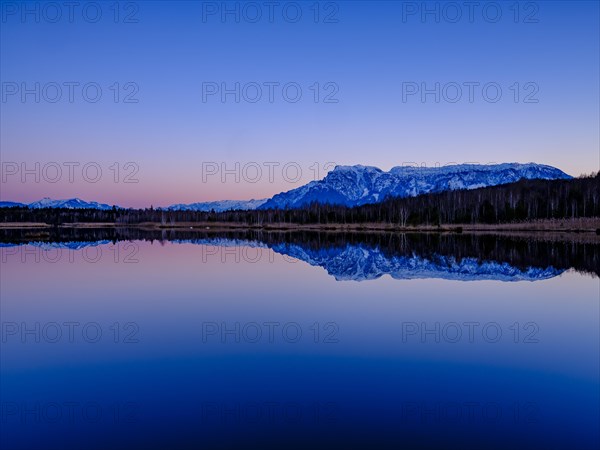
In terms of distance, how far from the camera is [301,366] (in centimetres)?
921

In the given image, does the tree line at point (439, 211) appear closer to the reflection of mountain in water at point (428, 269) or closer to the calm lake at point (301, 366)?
the reflection of mountain in water at point (428, 269)

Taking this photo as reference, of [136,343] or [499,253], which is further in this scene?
[499,253]

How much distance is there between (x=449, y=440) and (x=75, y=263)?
2862cm

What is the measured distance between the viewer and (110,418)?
22.4 ft

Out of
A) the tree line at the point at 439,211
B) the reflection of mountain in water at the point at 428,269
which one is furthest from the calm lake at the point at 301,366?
the tree line at the point at 439,211

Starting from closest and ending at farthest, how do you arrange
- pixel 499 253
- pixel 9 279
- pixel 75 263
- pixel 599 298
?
pixel 599 298 → pixel 9 279 → pixel 75 263 → pixel 499 253

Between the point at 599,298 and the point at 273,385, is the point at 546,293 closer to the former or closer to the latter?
the point at 599,298

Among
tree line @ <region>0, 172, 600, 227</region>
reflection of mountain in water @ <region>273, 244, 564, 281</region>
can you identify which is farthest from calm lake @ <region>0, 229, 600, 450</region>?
tree line @ <region>0, 172, 600, 227</region>

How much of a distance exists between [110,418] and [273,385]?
A: 2686 mm

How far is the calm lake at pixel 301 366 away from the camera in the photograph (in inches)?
252

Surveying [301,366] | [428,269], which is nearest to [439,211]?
[428,269]

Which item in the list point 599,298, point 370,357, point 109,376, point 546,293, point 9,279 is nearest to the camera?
point 109,376

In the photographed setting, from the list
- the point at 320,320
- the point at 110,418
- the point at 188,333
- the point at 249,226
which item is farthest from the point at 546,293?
the point at 249,226

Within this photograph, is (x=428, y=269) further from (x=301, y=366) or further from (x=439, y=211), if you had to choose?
(x=439, y=211)
